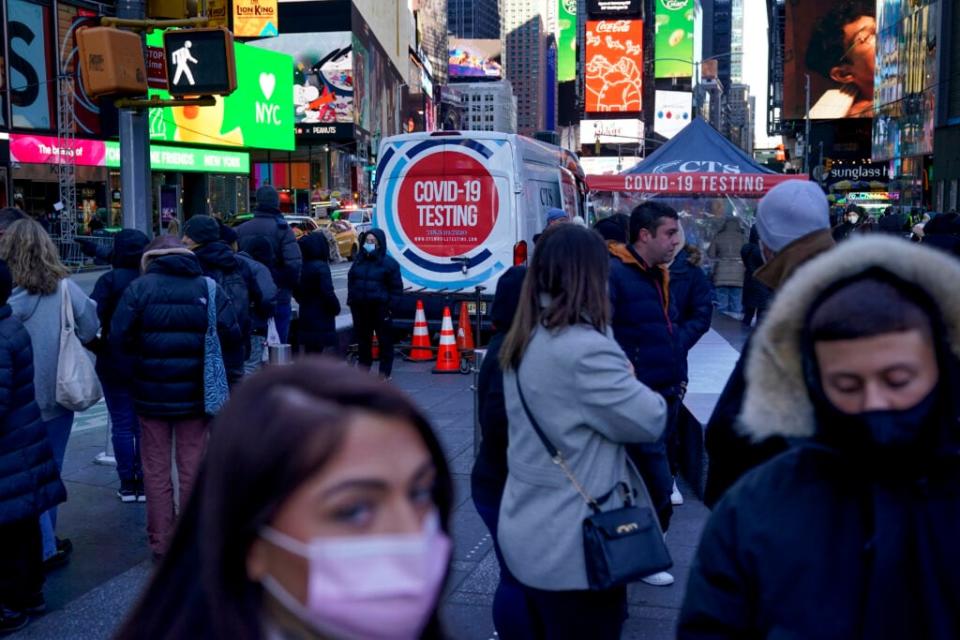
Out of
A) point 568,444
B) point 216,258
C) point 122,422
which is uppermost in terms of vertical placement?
point 216,258

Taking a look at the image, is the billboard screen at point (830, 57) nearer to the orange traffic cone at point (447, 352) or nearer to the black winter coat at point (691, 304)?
the orange traffic cone at point (447, 352)

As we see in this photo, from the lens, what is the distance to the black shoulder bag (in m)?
3.58

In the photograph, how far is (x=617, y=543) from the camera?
3615mm

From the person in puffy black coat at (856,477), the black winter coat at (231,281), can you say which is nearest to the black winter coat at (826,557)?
the person in puffy black coat at (856,477)

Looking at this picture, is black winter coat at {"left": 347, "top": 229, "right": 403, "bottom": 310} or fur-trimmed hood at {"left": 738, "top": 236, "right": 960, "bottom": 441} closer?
fur-trimmed hood at {"left": 738, "top": 236, "right": 960, "bottom": 441}

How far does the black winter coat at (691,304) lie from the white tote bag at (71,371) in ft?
11.2

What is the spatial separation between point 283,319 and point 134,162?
3065mm

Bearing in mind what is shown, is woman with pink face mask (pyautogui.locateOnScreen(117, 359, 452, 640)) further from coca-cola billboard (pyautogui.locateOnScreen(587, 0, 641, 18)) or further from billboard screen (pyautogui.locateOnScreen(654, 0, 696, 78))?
billboard screen (pyautogui.locateOnScreen(654, 0, 696, 78))

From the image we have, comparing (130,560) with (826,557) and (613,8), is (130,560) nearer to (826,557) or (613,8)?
(826,557)

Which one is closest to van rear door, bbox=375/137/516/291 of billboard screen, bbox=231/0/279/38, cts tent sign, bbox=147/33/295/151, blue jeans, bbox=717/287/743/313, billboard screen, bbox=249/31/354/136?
blue jeans, bbox=717/287/743/313

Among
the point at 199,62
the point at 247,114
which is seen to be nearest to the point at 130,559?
the point at 199,62

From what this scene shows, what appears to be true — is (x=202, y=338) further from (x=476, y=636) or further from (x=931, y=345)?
(x=931, y=345)

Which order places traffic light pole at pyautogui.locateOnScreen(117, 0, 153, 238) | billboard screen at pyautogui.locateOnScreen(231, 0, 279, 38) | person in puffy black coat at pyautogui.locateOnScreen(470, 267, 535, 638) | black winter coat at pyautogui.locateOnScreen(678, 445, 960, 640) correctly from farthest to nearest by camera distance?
billboard screen at pyautogui.locateOnScreen(231, 0, 279, 38), traffic light pole at pyautogui.locateOnScreen(117, 0, 153, 238), person in puffy black coat at pyautogui.locateOnScreen(470, 267, 535, 638), black winter coat at pyautogui.locateOnScreen(678, 445, 960, 640)

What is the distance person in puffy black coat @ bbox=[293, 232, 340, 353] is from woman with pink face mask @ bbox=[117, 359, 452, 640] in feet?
33.4
